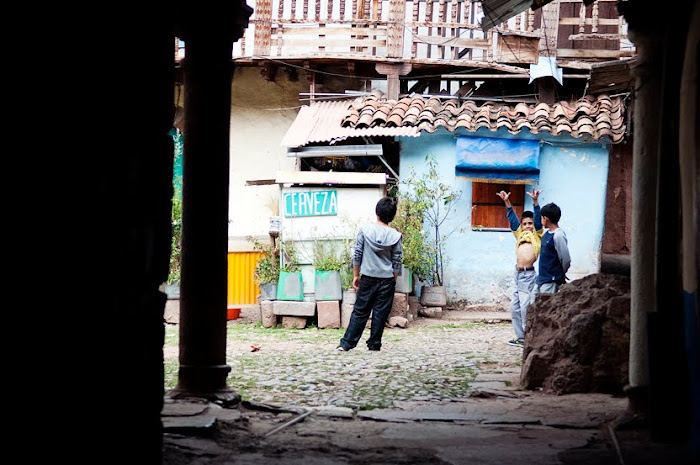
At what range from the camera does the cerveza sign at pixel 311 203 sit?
45.8ft

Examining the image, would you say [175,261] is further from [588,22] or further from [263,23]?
[588,22]

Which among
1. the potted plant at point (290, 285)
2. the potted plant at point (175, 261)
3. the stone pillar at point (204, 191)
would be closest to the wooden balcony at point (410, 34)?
the potted plant at point (175, 261)

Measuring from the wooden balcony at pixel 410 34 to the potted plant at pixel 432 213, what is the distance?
6.89 ft

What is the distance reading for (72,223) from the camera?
2963mm

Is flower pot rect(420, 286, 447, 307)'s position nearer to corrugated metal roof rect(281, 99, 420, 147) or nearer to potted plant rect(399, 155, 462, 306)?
potted plant rect(399, 155, 462, 306)

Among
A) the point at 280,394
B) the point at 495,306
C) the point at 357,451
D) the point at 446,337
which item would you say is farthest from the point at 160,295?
the point at 495,306

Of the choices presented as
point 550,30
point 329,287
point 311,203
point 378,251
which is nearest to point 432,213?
point 311,203

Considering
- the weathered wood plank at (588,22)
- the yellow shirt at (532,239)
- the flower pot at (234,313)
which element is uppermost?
the weathered wood plank at (588,22)

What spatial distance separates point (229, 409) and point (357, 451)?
1.27m

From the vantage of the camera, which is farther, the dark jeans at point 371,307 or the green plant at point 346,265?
the green plant at point 346,265

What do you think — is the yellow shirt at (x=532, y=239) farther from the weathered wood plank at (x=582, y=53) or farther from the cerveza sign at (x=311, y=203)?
the weathered wood plank at (x=582, y=53)

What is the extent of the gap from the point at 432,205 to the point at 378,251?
4.70 m

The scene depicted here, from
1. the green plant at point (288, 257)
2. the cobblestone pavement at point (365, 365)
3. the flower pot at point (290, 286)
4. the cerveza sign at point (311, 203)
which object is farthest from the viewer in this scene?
the cerveza sign at point (311, 203)

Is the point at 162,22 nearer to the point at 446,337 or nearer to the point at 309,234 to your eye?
the point at 446,337
